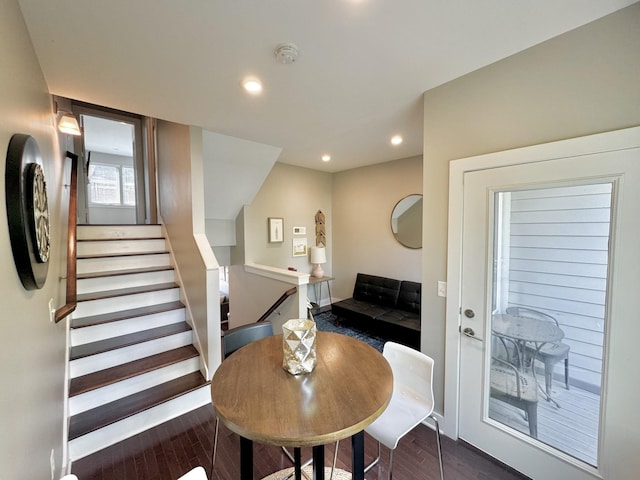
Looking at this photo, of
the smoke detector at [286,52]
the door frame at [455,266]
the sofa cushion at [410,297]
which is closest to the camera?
the smoke detector at [286,52]

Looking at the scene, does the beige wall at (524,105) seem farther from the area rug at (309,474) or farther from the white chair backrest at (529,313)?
the area rug at (309,474)

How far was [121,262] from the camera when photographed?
332cm

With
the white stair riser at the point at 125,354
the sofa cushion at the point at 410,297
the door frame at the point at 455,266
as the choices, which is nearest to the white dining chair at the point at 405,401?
the door frame at the point at 455,266

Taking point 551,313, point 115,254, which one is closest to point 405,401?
point 551,313

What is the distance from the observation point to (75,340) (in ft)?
8.13

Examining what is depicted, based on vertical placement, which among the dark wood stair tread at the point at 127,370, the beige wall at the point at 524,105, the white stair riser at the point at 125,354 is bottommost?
the dark wood stair tread at the point at 127,370

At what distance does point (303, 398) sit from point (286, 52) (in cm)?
184

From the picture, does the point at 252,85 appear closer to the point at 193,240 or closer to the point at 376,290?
the point at 193,240

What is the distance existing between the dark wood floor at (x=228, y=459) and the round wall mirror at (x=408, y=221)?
9.05ft

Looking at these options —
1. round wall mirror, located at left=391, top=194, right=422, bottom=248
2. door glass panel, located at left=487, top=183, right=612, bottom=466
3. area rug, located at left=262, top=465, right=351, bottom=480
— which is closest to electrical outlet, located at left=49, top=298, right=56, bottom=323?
area rug, located at left=262, top=465, right=351, bottom=480

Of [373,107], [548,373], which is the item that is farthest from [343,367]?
[373,107]

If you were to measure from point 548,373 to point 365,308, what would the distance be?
109 inches

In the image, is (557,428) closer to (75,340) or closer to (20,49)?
(20,49)

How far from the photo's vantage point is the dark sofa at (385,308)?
362 cm
